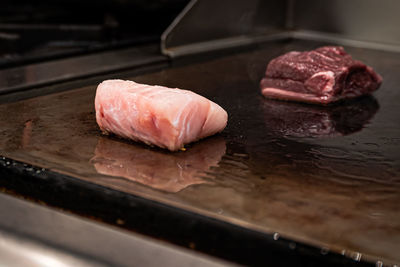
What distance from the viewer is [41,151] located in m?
1.58

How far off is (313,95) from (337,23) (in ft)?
5.72

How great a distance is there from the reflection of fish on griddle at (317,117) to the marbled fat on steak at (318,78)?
44mm

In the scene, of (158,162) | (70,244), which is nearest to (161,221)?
(70,244)

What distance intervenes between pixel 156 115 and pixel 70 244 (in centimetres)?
48

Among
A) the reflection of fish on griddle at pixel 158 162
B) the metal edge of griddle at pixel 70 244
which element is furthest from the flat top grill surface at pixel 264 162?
the metal edge of griddle at pixel 70 244

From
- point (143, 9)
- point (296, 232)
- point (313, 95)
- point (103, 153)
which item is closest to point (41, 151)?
point (103, 153)

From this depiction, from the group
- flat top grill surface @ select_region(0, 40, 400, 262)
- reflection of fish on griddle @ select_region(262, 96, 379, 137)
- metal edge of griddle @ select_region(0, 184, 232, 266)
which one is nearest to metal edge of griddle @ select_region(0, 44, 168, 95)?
flat top grill surface @ select_region(0, 40, 400, 262)

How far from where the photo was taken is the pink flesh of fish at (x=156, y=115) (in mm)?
1584

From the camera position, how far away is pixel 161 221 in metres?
1.22

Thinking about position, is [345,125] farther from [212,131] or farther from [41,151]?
[41,151]

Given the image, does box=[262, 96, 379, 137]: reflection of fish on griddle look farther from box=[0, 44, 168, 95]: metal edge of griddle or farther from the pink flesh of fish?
box=[0, 44, 168, 95]: metal edge of griddle

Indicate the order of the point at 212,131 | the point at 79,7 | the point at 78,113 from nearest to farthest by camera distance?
the point at 212,131 → the point at 78,113 → the point at 79,7

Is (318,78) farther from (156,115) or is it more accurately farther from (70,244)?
(70,244)

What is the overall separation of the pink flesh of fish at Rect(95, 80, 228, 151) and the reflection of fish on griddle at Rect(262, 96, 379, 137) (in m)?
0.29
